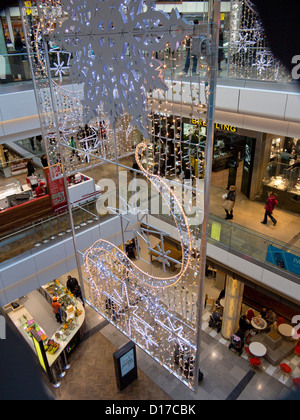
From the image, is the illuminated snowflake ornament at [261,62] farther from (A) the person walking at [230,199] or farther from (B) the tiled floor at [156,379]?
(B) the tiled floor at [156,379]

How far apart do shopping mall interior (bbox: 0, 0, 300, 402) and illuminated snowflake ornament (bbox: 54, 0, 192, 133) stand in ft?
0.14

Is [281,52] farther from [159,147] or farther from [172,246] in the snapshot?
[172,246]

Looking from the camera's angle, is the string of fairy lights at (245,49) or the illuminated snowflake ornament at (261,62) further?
the string of fairy lights at (245,49)

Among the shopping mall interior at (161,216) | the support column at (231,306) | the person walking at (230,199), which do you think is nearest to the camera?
the shopping mall interior at (161,216)

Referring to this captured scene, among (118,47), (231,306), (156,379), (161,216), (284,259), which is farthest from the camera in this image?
(231,306)

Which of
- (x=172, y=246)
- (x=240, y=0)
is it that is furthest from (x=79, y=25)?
(x=240, y=0)

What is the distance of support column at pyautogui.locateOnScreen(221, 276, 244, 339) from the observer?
10930 millimetres

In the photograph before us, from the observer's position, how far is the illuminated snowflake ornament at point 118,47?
4.54m

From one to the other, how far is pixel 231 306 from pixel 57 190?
6747mm

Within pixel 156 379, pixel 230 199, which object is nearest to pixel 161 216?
pixel 230 199

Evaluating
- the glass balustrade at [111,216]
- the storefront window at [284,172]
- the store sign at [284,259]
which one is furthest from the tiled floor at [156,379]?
the storefront window at [284,172]

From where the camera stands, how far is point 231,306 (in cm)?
1115

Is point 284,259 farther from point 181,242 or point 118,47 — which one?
point 118,47

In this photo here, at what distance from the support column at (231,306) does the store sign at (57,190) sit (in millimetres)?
5919
